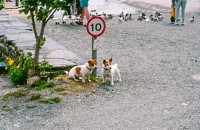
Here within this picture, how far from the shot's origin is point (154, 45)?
1152cm

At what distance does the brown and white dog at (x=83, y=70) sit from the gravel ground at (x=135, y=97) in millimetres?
337

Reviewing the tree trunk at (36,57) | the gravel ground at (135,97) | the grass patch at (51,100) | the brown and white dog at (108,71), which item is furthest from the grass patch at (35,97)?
the brown and white dog at (108,71)

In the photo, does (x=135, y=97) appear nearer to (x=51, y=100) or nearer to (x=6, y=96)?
(x=51, y=100)

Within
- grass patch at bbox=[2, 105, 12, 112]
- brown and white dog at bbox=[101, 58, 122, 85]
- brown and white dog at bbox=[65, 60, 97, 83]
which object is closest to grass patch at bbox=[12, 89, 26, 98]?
grass patch at bbox=[2, 105, 12, 112]

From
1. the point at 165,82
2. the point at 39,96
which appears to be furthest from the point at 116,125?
the point at 165,82

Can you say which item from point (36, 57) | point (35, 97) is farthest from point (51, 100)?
point (36, 57)

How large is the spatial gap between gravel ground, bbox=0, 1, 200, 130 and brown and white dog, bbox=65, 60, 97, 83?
0.34 m

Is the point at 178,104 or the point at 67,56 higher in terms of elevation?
the point at 67,56

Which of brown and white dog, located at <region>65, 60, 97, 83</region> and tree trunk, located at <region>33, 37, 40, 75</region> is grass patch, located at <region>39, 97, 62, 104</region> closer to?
brown and white dog, located at <region>65, 60, 97, 83</region>

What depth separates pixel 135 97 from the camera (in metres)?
7.01

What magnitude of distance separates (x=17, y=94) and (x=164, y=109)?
2.39m

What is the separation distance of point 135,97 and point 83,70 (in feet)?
3.45

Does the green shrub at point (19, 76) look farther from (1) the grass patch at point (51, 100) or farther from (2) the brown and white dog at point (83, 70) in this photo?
(1) the grass patch at point (51, 100)

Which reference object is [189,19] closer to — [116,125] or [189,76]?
[189,76]
